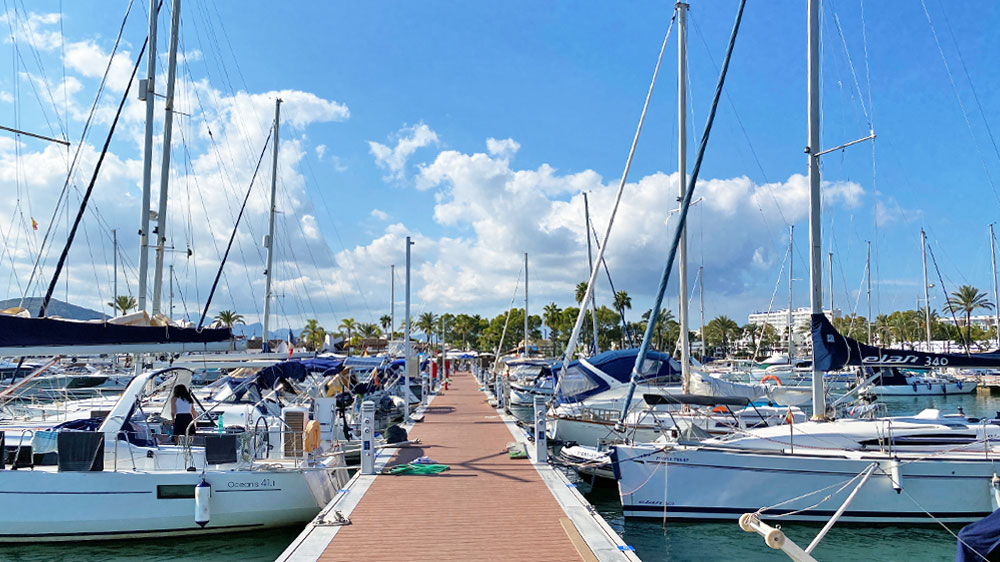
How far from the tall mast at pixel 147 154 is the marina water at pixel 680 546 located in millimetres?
8659

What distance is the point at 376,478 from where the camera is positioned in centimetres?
1375

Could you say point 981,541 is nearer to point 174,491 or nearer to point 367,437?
point 367,437

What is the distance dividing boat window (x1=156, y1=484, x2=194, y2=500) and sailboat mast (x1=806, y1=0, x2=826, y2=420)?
13582 mm

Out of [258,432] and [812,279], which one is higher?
[812,279]

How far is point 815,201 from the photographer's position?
55.9ft

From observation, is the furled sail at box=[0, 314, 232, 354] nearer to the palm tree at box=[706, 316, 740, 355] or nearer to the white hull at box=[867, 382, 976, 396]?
the white hull at box=[867, 382, 976, 396]

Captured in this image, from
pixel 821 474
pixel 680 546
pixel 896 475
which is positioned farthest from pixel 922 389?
pixel 680 546

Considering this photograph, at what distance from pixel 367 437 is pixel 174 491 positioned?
11.9 ft

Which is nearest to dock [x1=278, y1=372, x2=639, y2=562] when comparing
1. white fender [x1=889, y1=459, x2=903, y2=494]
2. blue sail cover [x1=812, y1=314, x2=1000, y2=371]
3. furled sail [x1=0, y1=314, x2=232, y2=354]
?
furled sail [x1=0, y1=314, x2=232, y2=354]

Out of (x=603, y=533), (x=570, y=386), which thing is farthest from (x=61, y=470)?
(x=570, y=386)

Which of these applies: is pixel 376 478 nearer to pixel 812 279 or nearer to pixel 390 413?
pixel 812 279

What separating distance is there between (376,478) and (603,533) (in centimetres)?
565

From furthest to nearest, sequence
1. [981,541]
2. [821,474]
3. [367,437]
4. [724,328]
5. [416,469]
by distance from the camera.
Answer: [724,328], [416,469], [367,437], [821,474], [981,541]

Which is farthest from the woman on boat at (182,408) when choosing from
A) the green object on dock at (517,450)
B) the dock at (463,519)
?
the green object on dock at (517,450)
